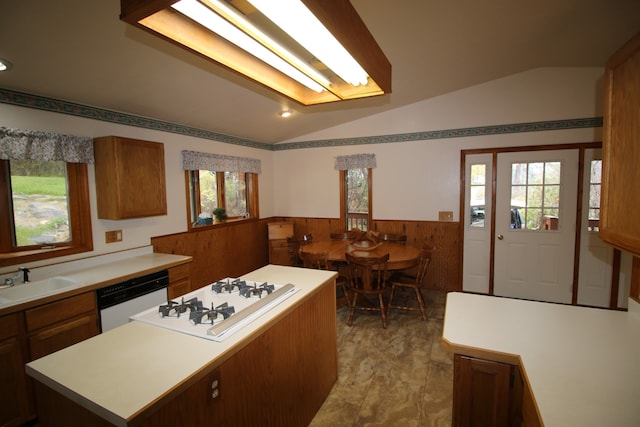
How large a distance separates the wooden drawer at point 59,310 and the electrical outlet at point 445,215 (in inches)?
150

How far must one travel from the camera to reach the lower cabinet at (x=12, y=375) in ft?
5.74

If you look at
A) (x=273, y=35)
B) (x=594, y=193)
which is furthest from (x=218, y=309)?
(x=594, y=193)

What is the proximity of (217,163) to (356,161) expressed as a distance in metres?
1.94

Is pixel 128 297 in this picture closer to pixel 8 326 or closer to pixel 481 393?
pixel 8 326

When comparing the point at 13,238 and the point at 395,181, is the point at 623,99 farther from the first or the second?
the point at 13,238

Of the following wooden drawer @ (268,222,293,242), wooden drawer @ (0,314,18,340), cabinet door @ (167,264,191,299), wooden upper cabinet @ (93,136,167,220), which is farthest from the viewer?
wooden drawer @ (268,222,293,242)

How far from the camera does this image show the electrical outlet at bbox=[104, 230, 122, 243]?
2.78 meters

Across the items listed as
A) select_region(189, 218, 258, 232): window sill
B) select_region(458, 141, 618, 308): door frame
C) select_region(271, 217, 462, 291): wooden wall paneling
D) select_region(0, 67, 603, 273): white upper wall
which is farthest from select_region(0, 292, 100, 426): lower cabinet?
select_region(458, 141, 618, 308): door frame

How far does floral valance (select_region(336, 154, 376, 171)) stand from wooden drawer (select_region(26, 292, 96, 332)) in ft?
11.1

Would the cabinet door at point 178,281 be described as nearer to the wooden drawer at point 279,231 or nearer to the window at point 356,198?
the wooden drawer at point 279,231

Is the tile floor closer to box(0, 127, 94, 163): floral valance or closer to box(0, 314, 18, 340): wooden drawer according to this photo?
box(0, 314, 18, 340): wooden drawer

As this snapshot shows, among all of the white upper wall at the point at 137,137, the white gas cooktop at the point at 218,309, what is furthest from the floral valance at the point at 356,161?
the white gas cooktop at the point at 218,309

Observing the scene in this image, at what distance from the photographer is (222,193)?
4.25 metres

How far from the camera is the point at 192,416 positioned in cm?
106
